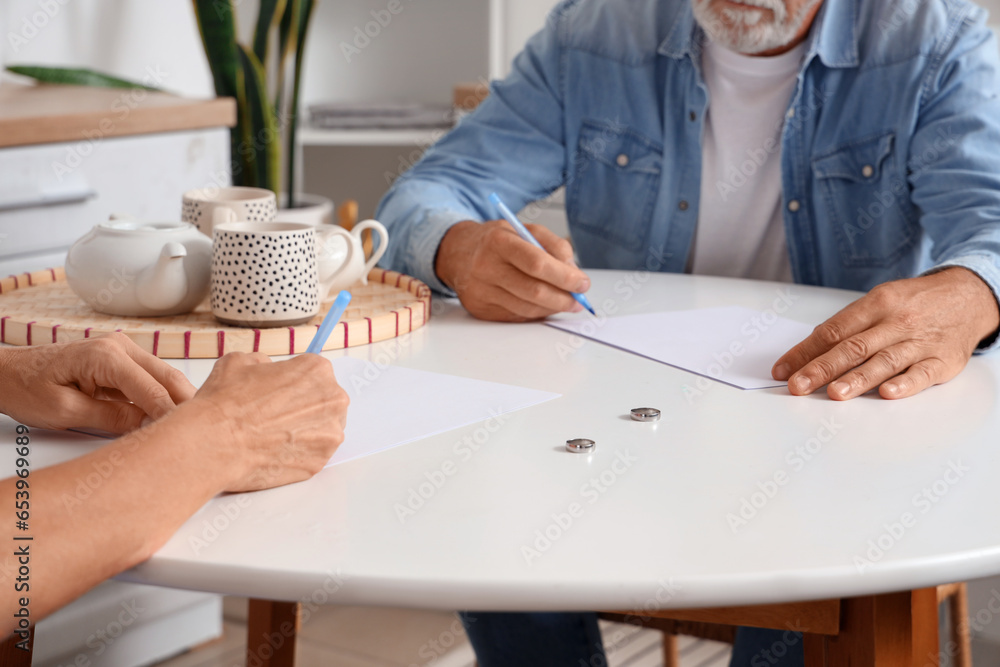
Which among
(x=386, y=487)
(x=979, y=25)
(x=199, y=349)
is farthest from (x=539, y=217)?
(x=386, y=487)

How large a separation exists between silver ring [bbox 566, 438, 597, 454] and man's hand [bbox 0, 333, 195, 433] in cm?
28

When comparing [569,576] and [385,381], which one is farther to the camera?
[385,381]

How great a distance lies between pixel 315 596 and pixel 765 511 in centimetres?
29

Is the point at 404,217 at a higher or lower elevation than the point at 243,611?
higher

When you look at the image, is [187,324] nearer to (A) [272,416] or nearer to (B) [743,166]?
(A) [272,416]

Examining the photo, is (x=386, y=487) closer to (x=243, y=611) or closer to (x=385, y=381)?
(x=385, y=381)

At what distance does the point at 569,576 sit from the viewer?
21.6 inches

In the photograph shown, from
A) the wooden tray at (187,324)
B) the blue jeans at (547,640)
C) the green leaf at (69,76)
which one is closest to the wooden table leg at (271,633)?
the blue jeans at (547,640)

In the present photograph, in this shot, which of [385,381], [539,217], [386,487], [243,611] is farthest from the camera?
[539,217]
